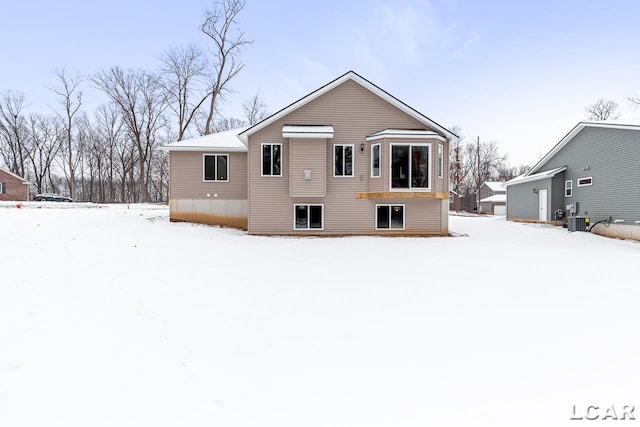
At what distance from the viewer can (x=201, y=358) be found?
3.68 m

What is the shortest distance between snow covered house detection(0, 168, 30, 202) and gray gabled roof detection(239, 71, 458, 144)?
3900cm

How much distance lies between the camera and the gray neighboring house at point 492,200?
43.6 meters

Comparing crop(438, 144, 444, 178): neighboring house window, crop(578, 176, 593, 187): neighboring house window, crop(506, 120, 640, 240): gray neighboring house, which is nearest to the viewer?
crop(506, 120, 640, 240): gray neighboring house

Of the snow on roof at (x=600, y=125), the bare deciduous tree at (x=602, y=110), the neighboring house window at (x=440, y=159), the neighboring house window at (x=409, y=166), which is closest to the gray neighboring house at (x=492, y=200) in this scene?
the bare deciduous tree at (x=602, y=110)

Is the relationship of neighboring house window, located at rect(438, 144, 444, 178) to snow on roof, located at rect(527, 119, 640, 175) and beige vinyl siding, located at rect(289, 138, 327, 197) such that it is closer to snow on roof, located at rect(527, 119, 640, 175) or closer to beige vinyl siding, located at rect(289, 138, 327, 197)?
beige vinyl siding, located at rect(289, 138, 327, 197)

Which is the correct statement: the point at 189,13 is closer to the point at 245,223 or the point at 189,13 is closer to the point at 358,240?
the point at 245,223

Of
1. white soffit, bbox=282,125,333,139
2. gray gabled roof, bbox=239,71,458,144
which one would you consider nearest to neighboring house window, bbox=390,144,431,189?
gray gabled roof, bbox=239,71,458,144

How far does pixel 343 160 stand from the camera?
14.1 m

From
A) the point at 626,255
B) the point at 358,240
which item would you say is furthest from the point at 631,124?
the point at 358,240

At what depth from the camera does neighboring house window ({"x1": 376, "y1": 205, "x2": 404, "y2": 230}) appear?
14336mm

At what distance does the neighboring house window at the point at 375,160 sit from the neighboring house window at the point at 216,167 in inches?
298

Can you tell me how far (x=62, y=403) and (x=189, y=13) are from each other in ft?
104

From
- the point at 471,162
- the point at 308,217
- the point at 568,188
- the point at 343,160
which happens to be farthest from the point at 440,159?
the point at 471,162

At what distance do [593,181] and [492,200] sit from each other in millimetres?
31102
